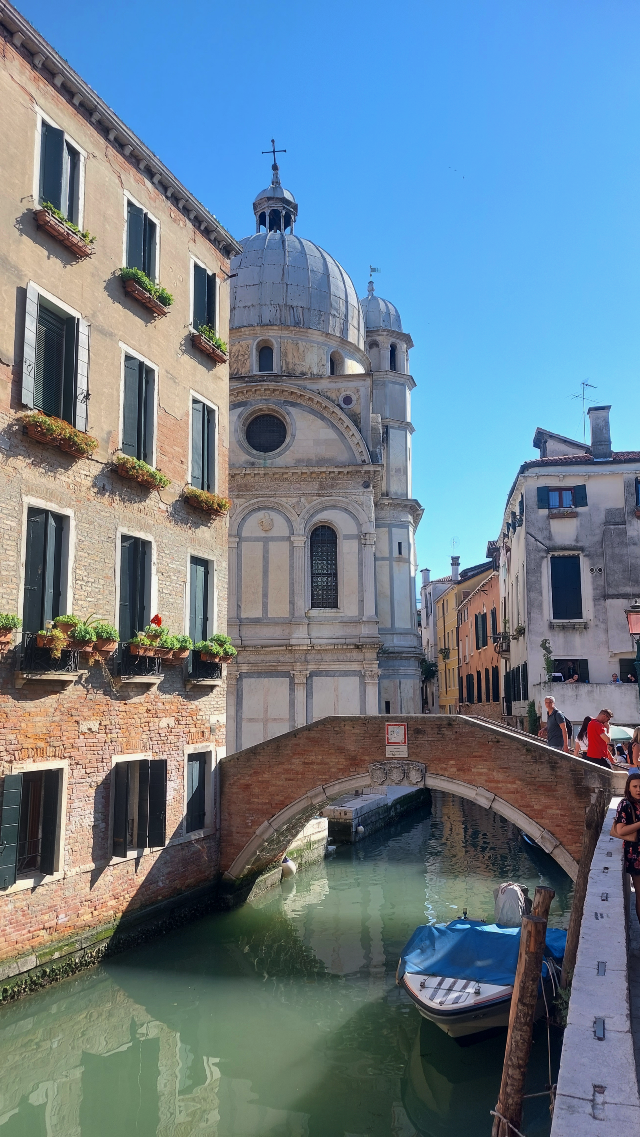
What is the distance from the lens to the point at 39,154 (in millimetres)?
11789

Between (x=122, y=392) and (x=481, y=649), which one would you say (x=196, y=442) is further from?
(x=481, y=649)

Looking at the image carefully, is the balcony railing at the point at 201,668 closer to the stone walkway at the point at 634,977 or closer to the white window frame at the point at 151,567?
the white window frame at the point at 151,567

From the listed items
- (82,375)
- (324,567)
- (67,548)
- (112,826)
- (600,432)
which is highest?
(600,432)

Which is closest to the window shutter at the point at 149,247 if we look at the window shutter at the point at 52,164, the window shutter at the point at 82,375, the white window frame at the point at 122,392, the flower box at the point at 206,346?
the flower box at the point at 206,346

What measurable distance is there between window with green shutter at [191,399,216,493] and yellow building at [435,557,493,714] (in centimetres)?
2950

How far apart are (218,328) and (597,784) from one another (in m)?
10.7

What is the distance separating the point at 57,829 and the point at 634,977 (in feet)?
26.1

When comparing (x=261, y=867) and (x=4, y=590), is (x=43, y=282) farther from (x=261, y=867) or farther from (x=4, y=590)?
(x=261, y=867)

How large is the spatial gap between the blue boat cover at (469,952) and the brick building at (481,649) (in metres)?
19.2

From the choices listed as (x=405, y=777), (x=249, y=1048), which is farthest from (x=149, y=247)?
(x=249, y=1048)

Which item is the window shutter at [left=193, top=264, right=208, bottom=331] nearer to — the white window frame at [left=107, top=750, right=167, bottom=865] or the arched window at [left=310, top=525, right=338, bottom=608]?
the white window frame at [left=107, top=750, right=167, bottom=865]

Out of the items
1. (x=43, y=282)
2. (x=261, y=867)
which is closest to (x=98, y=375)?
(x=43, y=282)

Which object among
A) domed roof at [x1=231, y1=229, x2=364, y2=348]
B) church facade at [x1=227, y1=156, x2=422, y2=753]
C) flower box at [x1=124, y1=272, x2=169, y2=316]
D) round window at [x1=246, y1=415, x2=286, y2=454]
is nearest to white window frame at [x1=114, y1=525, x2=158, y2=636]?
flower box at [x1=124, y1=272, x2=169, y2=316]

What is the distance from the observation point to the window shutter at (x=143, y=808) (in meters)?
12.8
